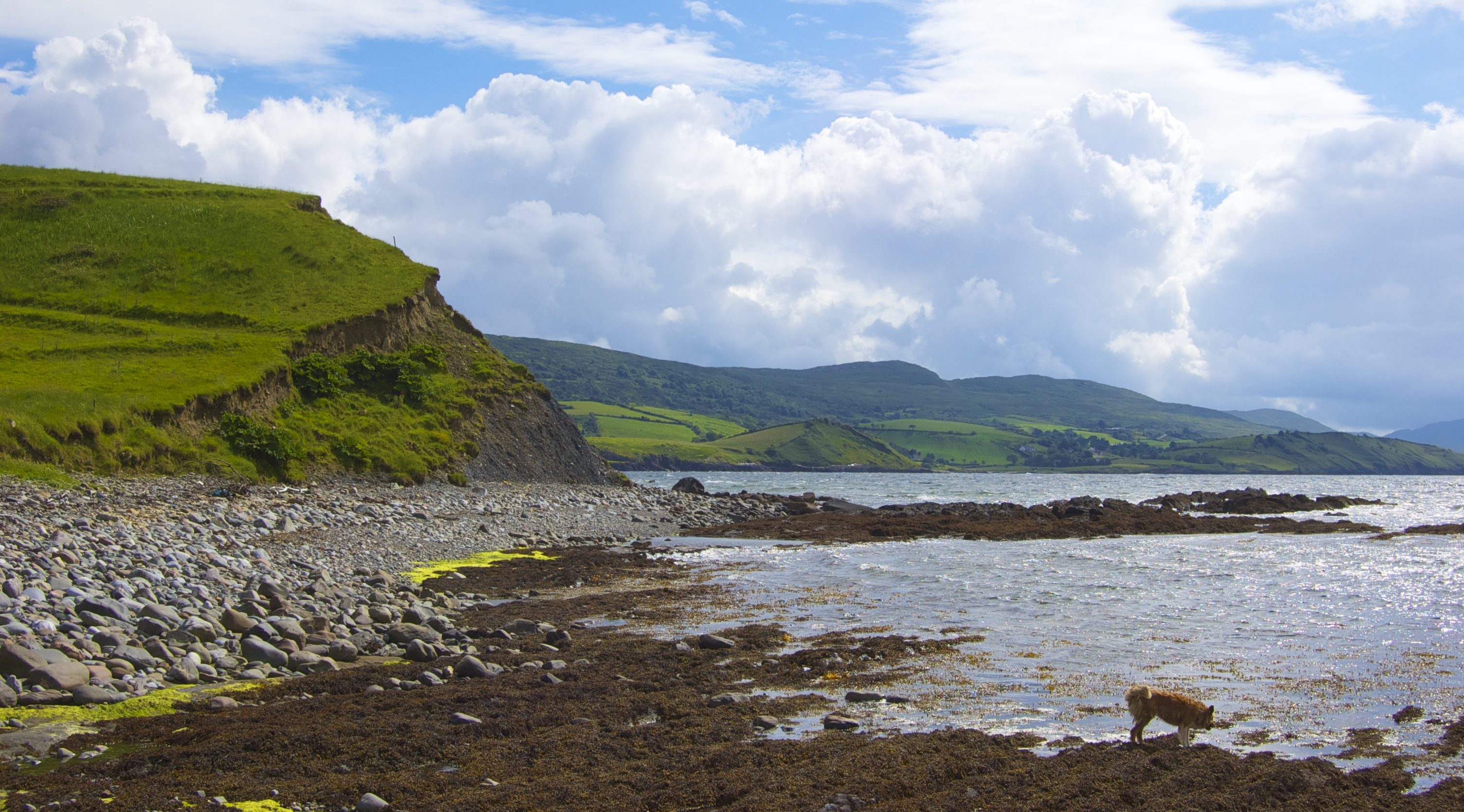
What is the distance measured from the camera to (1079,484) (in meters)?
155

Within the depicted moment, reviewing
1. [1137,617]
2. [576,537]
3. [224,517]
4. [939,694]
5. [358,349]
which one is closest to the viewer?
[939,694]

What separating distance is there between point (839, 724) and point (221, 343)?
1965 inches

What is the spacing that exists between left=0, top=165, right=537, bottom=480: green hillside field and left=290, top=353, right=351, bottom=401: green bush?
0.51 feet

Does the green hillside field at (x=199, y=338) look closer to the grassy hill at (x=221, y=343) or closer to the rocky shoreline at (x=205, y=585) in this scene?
the grassy hill at (x=221, y=343)

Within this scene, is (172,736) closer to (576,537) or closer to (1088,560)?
(576,537)

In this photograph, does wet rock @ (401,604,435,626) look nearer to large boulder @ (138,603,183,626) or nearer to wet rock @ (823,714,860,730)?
large boulder @ (138,603,183,626)

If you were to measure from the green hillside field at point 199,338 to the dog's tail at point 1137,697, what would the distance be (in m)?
→ 36.0

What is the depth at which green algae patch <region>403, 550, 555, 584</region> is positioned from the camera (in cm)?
2884

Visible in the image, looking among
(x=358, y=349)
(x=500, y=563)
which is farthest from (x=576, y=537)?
(x=358, y=349)

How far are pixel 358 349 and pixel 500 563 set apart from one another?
32588mm

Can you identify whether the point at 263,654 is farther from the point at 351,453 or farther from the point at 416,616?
the point at 351,453

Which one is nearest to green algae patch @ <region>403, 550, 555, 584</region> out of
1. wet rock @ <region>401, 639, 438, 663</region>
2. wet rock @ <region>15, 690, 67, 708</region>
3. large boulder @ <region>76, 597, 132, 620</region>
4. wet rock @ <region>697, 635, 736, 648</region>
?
wet rock @ <region>401, 639, 438, 663</region>

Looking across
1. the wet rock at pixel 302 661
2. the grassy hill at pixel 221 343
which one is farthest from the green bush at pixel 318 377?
the wet rock at pixel 302 661


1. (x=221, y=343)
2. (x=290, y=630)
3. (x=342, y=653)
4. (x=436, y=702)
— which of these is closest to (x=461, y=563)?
(x=290, y=630)
